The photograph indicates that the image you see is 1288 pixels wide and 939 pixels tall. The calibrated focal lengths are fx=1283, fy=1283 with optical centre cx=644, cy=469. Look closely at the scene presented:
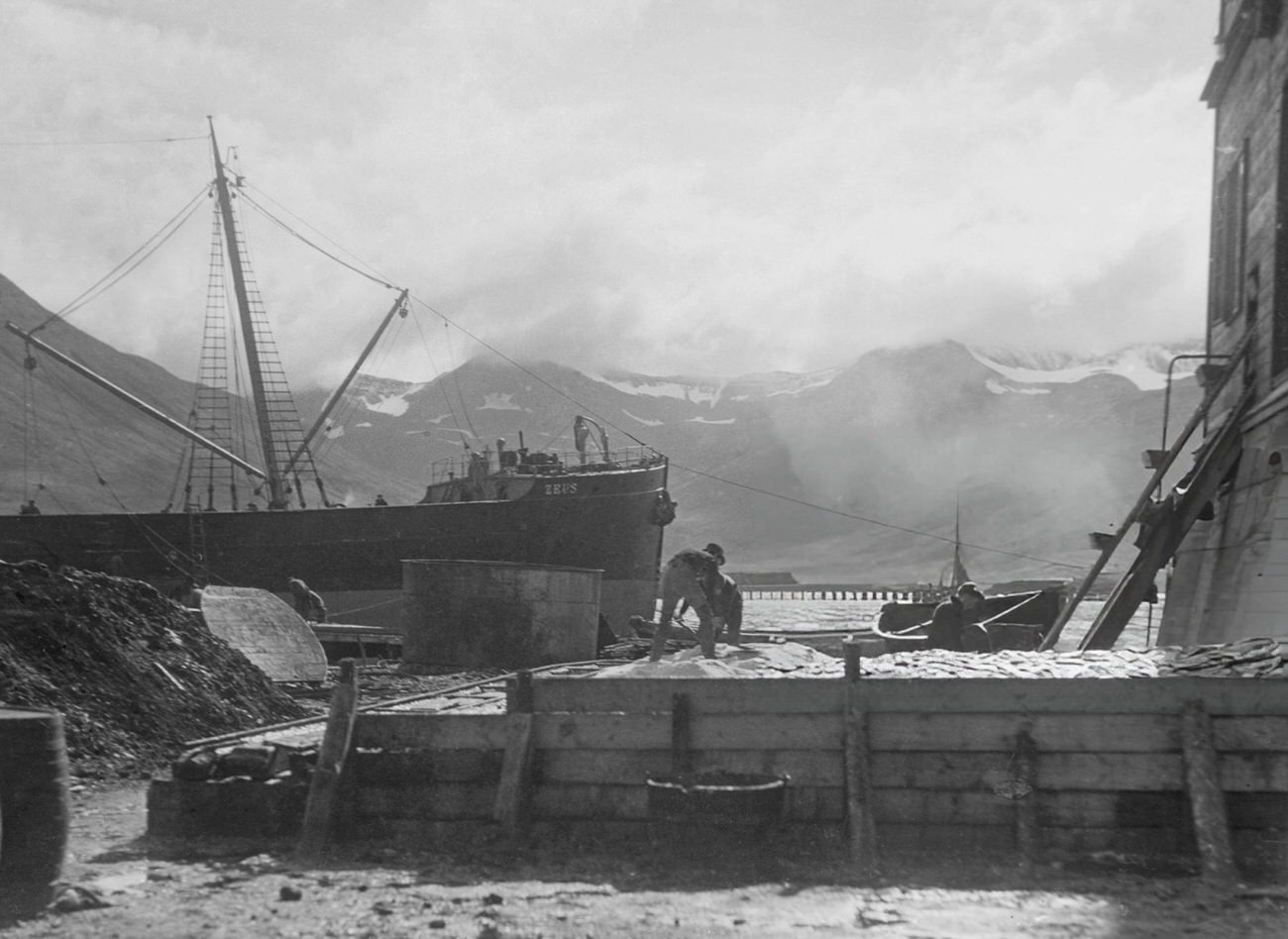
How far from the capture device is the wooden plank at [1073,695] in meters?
6.74

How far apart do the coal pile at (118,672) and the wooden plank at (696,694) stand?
4.31m

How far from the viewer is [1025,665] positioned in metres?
10.5

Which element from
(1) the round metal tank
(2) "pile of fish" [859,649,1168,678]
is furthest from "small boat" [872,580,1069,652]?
(2) "pile of fish" [859,649,1168,678]

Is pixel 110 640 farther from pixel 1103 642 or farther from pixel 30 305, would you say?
pixel 30 305

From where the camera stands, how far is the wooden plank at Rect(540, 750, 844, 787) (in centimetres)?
703

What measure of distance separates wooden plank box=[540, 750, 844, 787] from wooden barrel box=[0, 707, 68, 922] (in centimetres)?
254

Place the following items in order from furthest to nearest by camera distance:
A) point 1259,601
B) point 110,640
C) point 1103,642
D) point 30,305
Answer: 1. point 30,305
2. point 1103,642
3. point 1259,601
4. point 110,640

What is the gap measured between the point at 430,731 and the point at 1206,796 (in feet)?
13.8

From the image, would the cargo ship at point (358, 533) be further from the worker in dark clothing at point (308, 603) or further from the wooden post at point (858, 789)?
the wooden post at point (858, 789)

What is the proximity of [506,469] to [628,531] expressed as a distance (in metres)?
4.26

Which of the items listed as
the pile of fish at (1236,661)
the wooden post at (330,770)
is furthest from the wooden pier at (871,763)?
the pile of fish at (1236,661)

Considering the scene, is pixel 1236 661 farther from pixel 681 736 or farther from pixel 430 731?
pixel 430 731

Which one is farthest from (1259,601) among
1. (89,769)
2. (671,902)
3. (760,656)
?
(89,769)

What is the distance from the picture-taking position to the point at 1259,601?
13.5 meters
